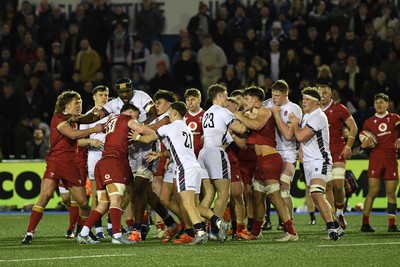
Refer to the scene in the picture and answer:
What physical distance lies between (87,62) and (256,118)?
12.2 metres

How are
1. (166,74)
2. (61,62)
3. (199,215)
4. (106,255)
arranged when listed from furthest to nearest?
1. (61,62)
2. (166,74)
3. (199,215)
4. (106,255)

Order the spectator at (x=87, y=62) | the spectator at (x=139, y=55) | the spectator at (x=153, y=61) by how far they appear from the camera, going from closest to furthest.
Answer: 1. the spectator at (x=153, y=61)
2. the spectator at (x=87, y=62)
3. the spectator at (x=139, y=55)

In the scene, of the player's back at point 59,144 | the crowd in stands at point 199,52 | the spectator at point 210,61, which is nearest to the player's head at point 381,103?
the player's back at point 59,144

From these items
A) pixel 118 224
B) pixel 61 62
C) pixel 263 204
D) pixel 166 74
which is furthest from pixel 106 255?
pixel 61 62

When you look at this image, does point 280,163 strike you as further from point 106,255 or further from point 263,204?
point 106,255

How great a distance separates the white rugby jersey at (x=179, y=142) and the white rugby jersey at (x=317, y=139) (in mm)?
1778

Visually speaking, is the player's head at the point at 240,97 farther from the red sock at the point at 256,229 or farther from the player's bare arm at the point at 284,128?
the red sock at the point at 256,229

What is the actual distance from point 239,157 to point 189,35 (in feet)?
35.9

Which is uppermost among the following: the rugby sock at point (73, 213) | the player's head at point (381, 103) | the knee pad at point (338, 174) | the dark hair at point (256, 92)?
the dark hair at point (256, 92)

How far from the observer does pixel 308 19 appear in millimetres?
26359

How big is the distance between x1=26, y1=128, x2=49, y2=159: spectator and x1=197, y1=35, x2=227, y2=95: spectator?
4.51 m

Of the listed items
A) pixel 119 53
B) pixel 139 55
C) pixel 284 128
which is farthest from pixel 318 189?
pixel 119 53

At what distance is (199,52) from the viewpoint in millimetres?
26516

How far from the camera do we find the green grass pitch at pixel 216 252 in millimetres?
12320
